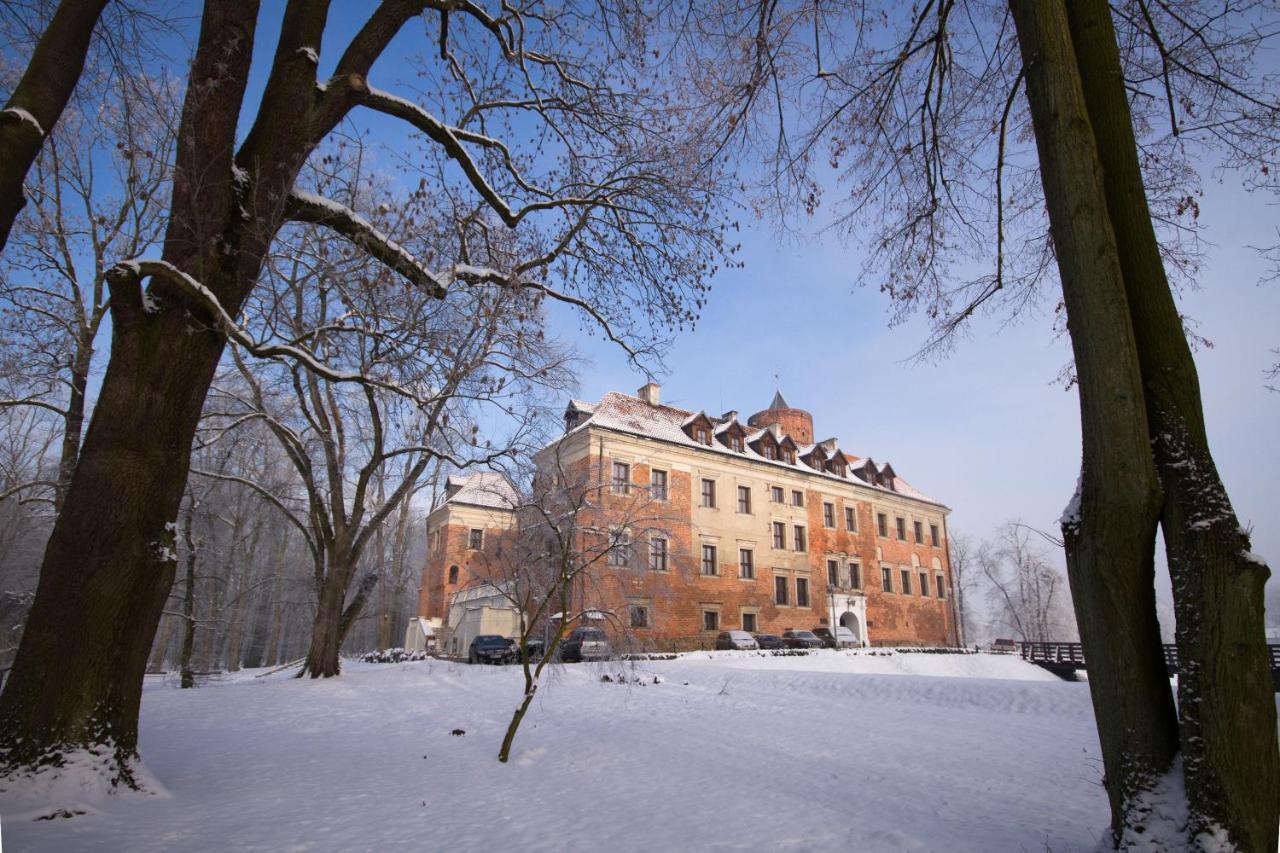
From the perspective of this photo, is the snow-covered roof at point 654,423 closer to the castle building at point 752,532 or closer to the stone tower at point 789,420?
the castle building at point 752,532

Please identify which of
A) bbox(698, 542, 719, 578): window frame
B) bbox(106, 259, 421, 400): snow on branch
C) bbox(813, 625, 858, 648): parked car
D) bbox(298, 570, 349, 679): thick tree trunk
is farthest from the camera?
bbox(813, 625, 858, 648): parked car

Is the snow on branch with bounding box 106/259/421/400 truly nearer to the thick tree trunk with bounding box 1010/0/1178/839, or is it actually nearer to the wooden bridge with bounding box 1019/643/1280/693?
the thick tree trunk with bounding box 1010/0/1178/839

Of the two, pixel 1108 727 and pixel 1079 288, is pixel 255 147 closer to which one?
pixel 1079 288

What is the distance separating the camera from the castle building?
3203cm

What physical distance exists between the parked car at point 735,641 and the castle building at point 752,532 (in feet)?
4.05

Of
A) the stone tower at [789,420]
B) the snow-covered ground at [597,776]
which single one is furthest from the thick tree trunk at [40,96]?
the stone tower at [789,420]

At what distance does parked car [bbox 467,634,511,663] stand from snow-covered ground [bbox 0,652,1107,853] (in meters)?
11.9

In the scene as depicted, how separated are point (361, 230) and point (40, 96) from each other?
2.42 meters

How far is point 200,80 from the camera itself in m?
6.06

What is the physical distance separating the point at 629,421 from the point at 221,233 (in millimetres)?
26268

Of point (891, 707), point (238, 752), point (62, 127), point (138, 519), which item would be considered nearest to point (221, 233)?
point (138, 519)

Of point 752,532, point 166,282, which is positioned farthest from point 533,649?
point 166,282

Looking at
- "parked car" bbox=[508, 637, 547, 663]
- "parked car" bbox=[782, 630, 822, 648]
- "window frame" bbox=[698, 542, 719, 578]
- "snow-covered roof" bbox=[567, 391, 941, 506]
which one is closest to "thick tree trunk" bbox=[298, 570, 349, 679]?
"parked car" bbox=[508, 637, 547, 663]

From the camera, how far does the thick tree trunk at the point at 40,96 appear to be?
4.53 meters
